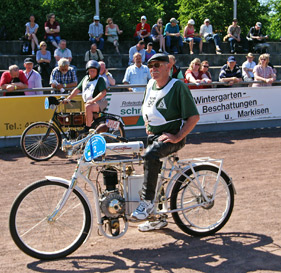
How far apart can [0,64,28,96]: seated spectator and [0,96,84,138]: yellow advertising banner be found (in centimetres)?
26

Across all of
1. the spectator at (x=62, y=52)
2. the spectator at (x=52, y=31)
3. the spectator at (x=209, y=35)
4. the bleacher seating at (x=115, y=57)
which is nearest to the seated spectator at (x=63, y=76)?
the spectator at (x=62, y=52)

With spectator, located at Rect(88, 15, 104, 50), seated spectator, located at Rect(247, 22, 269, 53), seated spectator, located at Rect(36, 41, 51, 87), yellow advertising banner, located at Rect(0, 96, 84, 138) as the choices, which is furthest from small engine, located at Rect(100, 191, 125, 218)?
seated spectator, located at Rect(247, 22, 269, 53)

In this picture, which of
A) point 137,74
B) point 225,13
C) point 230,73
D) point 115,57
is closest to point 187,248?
point 137,74

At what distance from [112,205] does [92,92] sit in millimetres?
5444

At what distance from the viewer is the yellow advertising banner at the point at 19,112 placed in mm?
11695

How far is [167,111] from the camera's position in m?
5.55

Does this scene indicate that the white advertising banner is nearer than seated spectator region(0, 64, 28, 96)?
No

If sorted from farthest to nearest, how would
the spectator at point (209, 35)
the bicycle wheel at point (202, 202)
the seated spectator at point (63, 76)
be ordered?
the spectator at point (209, 35) < the seated spectator at point (63, 76) < the bicycle wheel at point (202, 202)

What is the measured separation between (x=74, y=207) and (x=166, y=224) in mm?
1174

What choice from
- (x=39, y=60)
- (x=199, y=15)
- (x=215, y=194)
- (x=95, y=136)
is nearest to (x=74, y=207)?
(x=95, y=136)

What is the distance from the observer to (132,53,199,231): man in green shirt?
17.9 ft

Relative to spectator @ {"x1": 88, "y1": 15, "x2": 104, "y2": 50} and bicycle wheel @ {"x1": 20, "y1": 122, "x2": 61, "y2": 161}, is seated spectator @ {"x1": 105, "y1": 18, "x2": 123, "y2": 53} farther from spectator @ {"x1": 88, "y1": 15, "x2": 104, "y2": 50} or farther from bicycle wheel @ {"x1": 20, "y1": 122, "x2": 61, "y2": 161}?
bicycle wheel @ {"x1": 20, "y1": 122, "x2": 61, "y2": 161}

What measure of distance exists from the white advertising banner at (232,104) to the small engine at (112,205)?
7.47 m

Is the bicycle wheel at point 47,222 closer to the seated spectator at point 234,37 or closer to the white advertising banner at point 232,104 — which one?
the white advertising banner at point 232,104
